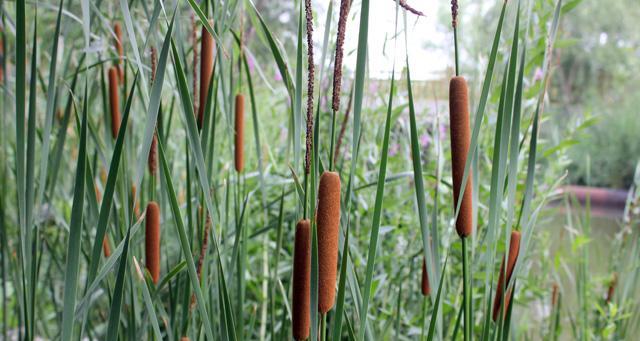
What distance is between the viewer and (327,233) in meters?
0.37

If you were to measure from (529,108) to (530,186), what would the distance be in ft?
2.74

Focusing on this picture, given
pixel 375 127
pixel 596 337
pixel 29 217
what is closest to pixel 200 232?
pixel 29 217

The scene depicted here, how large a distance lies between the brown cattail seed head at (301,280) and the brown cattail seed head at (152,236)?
17 centimetres

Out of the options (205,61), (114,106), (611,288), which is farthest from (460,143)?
(611,288)

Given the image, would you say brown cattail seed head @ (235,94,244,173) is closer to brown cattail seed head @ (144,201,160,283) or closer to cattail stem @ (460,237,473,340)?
brown cattail seed head @ (144,201,160,283)

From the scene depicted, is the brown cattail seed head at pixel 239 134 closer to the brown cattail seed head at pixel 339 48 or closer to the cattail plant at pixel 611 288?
the brown cattail seed head at pixel 339 48

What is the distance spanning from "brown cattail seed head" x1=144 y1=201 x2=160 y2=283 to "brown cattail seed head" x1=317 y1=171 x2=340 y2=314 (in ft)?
0.62

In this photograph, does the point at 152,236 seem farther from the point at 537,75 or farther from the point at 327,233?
the point at 537,75

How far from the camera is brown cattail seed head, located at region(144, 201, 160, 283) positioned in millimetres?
506

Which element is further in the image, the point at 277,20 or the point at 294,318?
the point at 277,20

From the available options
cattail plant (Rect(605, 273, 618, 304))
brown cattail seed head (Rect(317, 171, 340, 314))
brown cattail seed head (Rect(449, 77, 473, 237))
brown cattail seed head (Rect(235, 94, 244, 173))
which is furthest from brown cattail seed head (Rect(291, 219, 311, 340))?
cattail plant (Rect(605, 273, 618, 304))

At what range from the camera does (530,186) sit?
426mm

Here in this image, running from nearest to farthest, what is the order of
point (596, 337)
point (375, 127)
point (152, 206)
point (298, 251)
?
point (298, 251) < point (152, 206) < point (596, 337) < point (375, 127)

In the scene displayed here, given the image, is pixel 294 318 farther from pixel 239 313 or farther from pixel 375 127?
pixel 375 127
